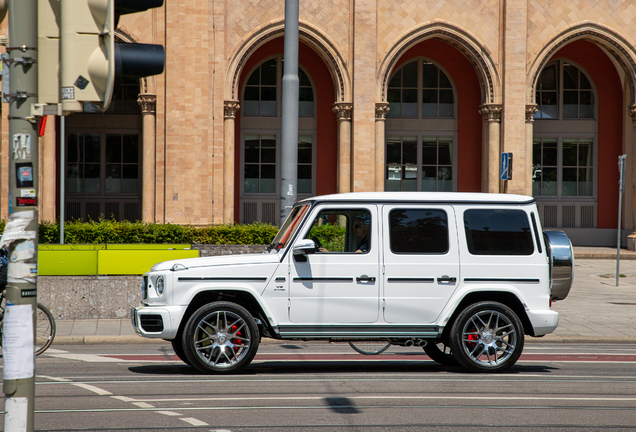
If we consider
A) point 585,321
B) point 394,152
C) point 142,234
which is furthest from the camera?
point 394,152

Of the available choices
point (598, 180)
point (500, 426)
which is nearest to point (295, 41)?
point (500, 426)

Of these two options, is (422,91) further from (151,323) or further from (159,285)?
(151,323)

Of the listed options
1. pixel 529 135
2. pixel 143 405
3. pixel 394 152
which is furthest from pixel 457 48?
pixel 143 405

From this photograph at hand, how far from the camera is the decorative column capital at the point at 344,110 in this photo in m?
25.6

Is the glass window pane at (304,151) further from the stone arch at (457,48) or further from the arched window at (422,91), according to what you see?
the stone arch at (457,48)

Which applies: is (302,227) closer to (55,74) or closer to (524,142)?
(55,74)

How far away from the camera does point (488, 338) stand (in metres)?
8.08

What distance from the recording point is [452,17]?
2586 cm

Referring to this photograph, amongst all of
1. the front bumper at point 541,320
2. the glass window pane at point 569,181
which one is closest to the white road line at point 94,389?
the front bumper at point 541,320

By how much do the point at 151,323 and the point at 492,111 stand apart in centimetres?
2082

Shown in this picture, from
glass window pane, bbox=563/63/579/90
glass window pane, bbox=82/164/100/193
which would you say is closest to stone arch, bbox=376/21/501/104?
glass window pane, bbox=563/63/579/90

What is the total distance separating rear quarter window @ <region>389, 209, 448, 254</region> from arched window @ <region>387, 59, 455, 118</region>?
2134 centimetres

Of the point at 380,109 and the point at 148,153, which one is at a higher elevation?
the point at 380,109

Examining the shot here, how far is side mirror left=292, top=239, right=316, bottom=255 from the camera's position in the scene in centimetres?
772
